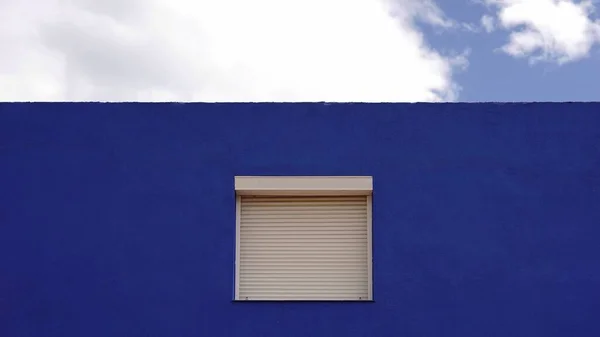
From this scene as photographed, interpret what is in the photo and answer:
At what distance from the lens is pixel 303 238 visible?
9680mm

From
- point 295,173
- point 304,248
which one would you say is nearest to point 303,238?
point 304,248

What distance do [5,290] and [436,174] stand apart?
14.2ft

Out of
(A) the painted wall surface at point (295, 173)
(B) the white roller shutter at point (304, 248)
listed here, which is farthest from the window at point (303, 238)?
(A) the painted wall surface at point (295, 173)

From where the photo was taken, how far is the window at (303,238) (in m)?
9.55

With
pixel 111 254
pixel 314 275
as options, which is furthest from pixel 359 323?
pixel 111 254

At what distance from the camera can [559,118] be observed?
380 inches

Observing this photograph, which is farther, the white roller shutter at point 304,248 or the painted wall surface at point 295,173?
the white roller shutter at point 304,248

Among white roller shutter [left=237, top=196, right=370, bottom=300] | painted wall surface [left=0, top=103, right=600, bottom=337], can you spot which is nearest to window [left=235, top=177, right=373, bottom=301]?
white roller shutter [left=237, top=196, right=370, bottom=300]

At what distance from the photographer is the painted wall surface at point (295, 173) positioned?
30.6 feet

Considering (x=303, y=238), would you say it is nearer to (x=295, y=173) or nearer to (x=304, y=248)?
(x=304, y=248)

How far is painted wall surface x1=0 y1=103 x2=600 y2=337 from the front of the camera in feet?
30.6

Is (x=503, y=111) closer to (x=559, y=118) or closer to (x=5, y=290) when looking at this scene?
(x=559, y=118)

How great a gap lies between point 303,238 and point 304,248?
100mm

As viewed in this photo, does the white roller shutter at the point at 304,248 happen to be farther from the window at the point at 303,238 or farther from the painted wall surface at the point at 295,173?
the painted wall surface at the point at 295,173
